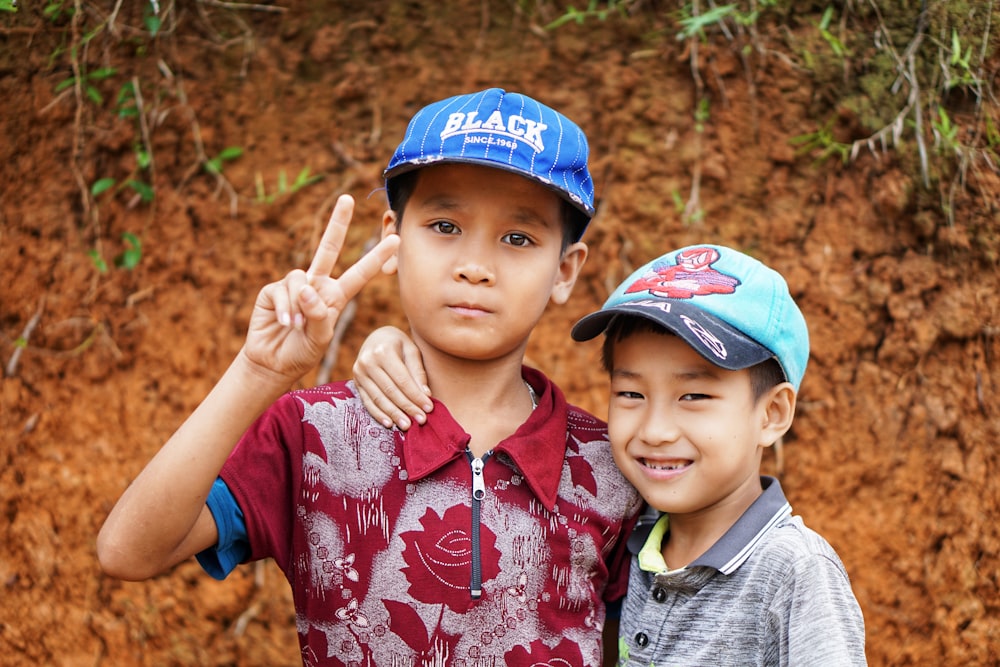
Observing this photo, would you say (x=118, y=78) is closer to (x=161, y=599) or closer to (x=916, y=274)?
(x=161, y=599)

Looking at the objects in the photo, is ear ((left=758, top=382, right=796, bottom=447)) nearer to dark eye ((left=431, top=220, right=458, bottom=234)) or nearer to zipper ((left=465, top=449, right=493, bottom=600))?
zipper ((left=465, top=449, right=493, bottom=600))

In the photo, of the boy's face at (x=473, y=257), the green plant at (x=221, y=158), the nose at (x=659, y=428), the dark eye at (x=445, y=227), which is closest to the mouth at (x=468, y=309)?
the boy's face at (x=473, y=257)

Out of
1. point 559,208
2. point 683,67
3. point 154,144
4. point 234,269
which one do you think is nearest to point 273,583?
point 234,269

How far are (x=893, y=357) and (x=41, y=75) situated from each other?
3.36 metres

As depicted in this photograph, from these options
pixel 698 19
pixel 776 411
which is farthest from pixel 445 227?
pixel 698 19

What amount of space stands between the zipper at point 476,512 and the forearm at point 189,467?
19.6 inches

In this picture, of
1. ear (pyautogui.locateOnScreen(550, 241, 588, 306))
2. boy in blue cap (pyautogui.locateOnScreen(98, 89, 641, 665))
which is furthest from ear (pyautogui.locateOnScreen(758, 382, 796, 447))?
ear (pyautogui.locateOnScreen(550, 241, 588, 306))

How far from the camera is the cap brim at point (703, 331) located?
6.22 ft

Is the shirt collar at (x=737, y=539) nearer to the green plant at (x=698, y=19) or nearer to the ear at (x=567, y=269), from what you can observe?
the ear at (x=567, y=269)

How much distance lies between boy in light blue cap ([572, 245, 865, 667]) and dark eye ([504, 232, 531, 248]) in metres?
0.23

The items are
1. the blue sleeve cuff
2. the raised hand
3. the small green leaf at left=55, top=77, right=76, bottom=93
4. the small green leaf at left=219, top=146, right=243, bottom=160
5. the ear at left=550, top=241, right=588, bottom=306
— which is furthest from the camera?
the small green leaf at left=219, top=146, right=243, bottom=160

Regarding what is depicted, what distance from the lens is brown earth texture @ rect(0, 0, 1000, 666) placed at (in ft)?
10.8

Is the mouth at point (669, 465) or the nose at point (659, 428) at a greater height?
the nose at point (659, 428)

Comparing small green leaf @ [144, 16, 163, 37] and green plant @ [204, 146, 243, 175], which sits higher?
small green leaf @ [144, 16, 163, 37]
